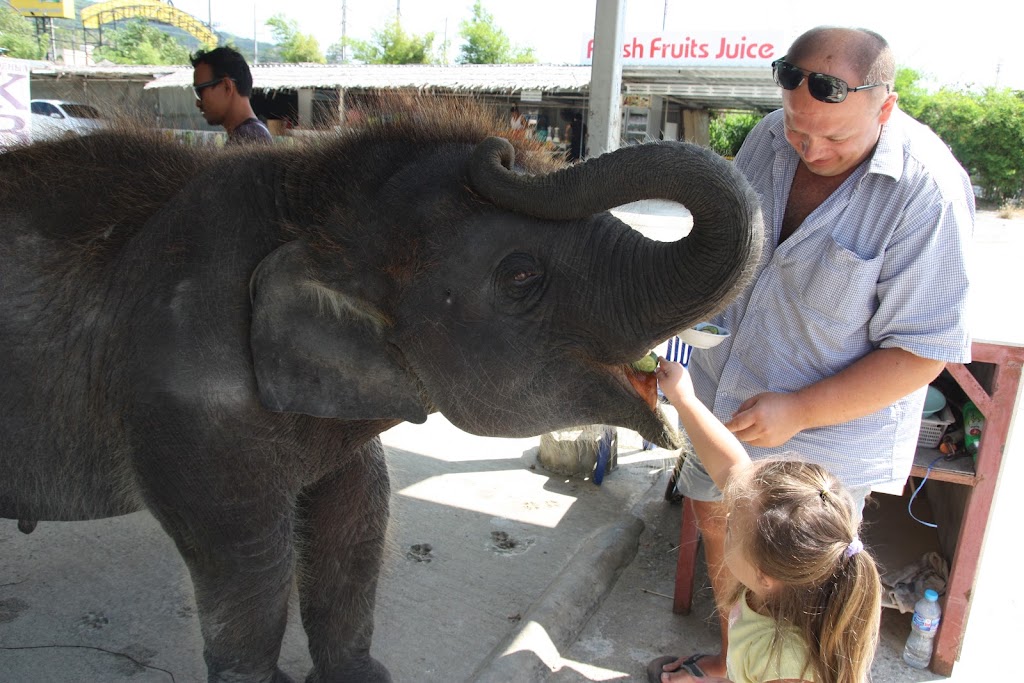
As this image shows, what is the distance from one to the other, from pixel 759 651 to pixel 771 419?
81cm

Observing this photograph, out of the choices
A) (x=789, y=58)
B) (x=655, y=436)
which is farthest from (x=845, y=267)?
(x=655, y=436)

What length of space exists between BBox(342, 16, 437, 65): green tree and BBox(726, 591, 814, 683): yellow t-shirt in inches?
2539

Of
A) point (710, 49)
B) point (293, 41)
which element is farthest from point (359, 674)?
point (293, 41)

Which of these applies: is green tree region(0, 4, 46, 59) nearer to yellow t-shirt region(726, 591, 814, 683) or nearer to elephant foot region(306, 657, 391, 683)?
elephant foot region(306, 657, 391, 683)

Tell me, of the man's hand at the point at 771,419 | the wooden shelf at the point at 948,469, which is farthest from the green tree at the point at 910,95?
the man's hand at the point at 771,419

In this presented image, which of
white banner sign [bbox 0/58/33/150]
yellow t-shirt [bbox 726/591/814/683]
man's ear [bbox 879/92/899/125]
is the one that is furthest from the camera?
white banner sign [bbox 0/58/33/150]

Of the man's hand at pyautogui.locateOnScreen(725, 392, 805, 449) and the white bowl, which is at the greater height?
the white bowl

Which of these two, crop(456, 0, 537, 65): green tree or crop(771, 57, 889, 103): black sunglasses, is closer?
crop(771, 57, 889, 103): black sunglasses

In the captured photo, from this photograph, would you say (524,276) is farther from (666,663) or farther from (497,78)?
(497,78)

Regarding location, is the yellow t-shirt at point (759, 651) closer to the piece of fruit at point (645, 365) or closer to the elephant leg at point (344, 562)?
the piece of fruit at point (645, 365)

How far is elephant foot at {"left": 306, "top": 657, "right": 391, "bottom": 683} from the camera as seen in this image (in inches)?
118

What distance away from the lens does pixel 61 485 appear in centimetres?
267

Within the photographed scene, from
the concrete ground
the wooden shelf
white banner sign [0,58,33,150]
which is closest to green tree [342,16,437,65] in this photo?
white banner sign [0,58,33,150]

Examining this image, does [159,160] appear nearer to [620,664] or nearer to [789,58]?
[789,58]
